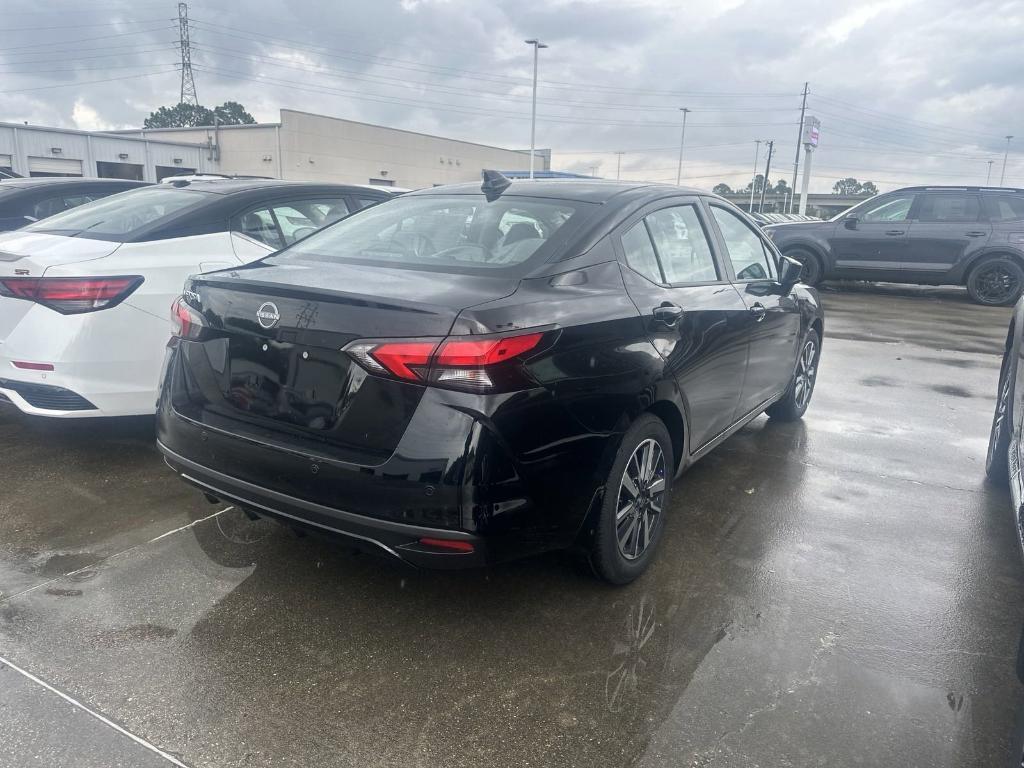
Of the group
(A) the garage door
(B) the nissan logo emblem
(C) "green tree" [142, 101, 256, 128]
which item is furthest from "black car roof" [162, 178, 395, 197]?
(C) "green tree" [142, 101, 256, 128]

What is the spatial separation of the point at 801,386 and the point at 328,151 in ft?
147

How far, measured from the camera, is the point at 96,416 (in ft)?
13.0

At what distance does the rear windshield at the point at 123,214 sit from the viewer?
14.6 ft

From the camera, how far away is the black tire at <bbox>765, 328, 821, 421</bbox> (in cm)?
518

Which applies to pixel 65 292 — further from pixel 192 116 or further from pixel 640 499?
pixel 192 116

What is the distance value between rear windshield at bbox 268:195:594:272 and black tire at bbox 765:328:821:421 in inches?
103

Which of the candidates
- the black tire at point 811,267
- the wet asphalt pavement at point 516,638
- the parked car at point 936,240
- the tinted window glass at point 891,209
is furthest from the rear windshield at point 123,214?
the tinted window glass at point 891,209

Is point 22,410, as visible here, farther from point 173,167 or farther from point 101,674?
point 173,167

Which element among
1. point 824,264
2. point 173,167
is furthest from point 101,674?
point 173,167

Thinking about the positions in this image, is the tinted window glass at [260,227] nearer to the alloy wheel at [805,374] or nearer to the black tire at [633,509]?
the black tire at [633,509]

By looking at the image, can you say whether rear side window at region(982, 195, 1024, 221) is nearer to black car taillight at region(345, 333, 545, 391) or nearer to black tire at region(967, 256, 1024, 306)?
black tire at region(967, 256, 1024, 306)

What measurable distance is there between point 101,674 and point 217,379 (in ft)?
3.38

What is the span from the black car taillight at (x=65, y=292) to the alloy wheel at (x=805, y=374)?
4.18m

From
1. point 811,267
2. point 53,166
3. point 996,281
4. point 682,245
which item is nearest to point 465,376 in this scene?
point 682,245
